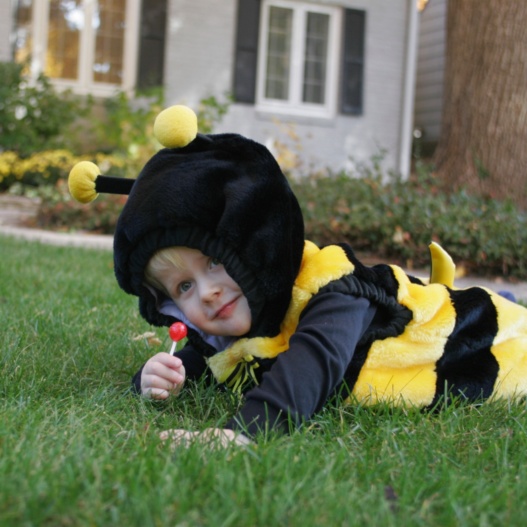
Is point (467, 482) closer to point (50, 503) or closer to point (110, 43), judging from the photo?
point (50, 503)

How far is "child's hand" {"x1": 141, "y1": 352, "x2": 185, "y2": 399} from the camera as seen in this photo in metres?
2.09

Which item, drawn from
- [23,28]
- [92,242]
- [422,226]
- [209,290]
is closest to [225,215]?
[209,290]

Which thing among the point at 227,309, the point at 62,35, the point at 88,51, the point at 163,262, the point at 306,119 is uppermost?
the point at 62,35

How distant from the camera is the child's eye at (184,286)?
2.04 meters

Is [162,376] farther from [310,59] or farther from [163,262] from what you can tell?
[310,59]

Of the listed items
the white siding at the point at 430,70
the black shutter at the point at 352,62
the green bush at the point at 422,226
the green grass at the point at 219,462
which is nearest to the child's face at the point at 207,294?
the green grass at the point at 219,462

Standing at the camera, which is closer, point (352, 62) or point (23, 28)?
point (23, 28)

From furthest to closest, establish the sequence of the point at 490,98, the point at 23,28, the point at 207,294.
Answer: the point at 23,28 → the point at 490,98 → the point at 207,294

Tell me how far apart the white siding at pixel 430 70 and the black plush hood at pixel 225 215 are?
12.6 metres

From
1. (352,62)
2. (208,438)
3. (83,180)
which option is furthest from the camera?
(352,62)

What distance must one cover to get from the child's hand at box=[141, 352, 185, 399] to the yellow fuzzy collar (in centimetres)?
13

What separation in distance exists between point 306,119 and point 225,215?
999cm

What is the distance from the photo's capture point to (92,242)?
21.5ft

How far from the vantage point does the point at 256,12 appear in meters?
11.4
